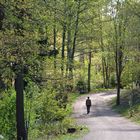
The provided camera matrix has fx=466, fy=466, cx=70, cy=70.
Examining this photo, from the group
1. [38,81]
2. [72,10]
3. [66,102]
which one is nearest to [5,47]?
[38,81]

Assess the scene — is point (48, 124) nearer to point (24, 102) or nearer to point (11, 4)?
point (24, 102)

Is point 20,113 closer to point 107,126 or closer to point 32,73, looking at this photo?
point 32,73

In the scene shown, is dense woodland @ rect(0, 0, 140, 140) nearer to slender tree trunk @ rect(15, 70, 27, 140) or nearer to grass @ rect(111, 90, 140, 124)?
slender tree trunk @ rect(15, 70, 27, 140)

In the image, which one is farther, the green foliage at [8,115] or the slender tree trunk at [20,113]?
the green foliage at [8,115]

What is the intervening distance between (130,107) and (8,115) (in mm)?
23169

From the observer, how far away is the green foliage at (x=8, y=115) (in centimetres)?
1673

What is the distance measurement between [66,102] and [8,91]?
9.23ft

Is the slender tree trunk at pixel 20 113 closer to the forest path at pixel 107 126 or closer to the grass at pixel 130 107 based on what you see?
the forest path at pixel 107 126

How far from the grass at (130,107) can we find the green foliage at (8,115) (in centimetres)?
1657

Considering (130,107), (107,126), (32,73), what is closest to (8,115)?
(32,73)

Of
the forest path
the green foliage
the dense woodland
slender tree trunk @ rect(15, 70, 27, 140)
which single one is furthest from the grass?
slender tree trunk @ rect(15, 70, 27, 140)

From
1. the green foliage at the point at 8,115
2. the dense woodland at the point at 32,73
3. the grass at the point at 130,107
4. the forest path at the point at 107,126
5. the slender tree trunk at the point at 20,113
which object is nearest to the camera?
the dense woodland at the point at 32,73

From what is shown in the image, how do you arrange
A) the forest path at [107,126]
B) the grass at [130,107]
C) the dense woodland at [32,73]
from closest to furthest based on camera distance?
the dense woodland at [32,73] → the forest path at [107,126] → the grass at [130,107]

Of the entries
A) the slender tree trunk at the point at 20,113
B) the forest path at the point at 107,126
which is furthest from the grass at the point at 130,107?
the slender tree trunk at the point at 20,113
